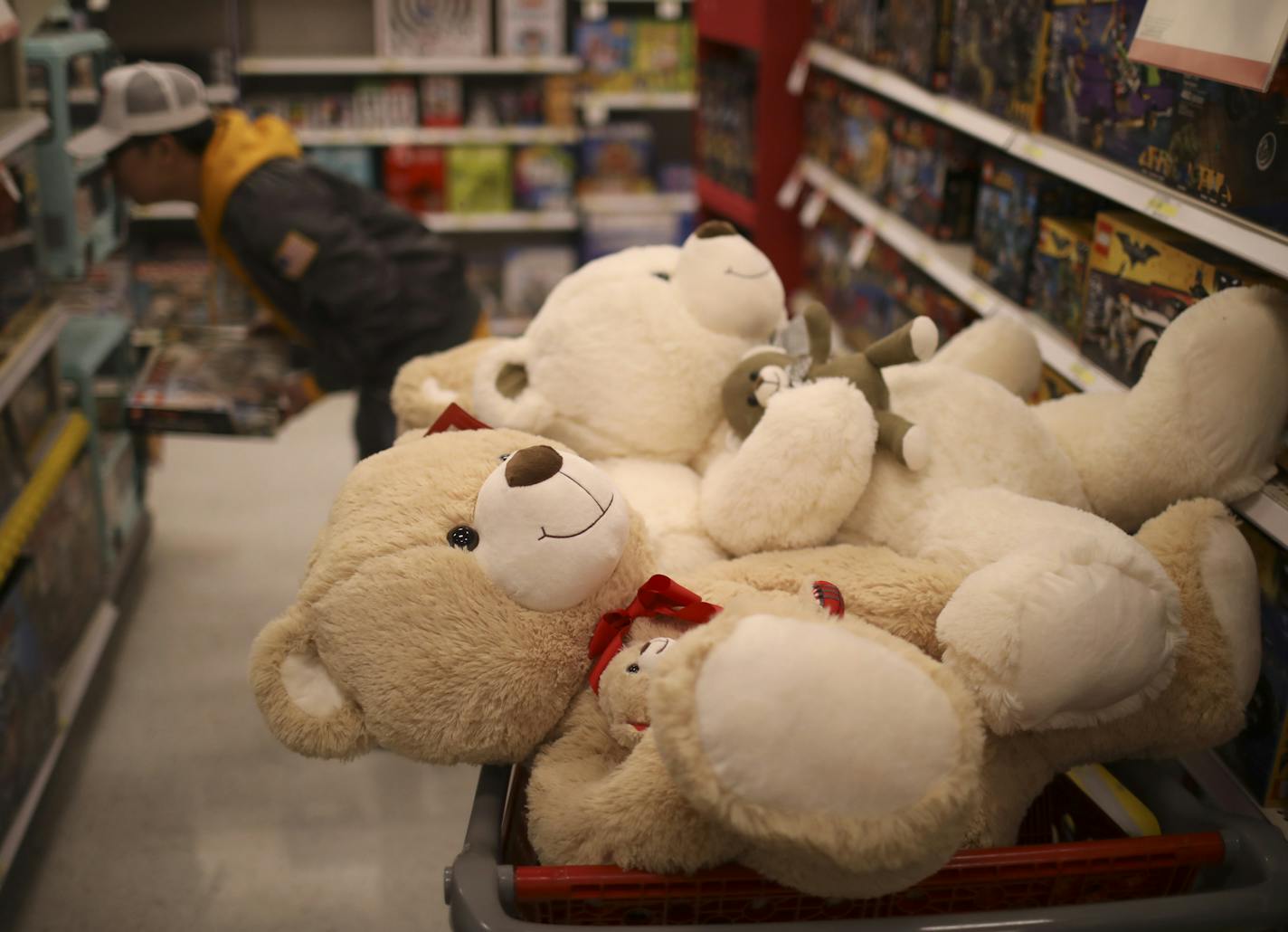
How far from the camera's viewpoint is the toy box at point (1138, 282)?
4.75 feet

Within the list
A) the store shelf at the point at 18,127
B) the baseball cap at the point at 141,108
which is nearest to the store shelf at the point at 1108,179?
the baseball cap at the point at 141,108

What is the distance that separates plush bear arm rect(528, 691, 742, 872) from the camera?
38.2 inches

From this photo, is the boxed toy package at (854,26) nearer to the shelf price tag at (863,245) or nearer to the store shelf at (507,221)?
Result: the shelf price tag at (863,245)

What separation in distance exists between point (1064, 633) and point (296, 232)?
1.95 metres

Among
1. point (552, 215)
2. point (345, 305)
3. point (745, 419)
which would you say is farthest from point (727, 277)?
point (552, 215)

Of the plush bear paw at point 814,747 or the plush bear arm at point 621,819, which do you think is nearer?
the plush bear paw at point 814,747

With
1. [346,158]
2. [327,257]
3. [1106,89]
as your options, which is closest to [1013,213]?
[1106,89]

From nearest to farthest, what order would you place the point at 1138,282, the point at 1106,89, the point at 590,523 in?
the point at 590,523, the point at 1138,282, the point at 1106,89

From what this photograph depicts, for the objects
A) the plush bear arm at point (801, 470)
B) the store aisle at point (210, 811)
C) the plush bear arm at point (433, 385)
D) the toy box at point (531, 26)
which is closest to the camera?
the plush bear arm at point (801, 470)

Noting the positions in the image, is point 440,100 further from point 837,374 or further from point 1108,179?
point 837,374

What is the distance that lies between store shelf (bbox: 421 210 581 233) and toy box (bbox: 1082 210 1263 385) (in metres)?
3.37

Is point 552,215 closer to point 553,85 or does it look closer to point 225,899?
point 553,85

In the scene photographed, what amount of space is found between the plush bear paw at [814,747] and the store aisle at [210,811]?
1.36m

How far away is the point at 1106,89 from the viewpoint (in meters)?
1.70
